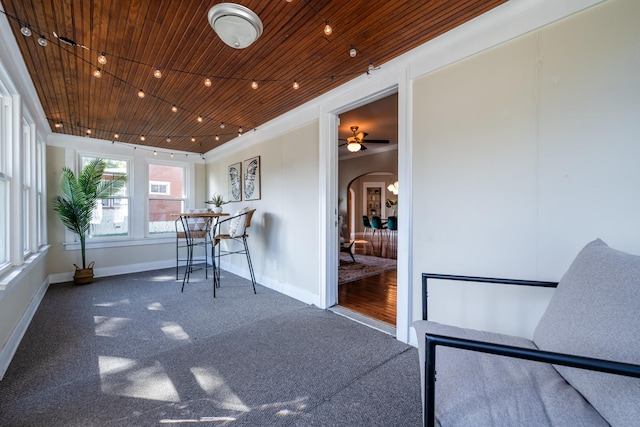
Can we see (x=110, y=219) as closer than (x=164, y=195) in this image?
Yes

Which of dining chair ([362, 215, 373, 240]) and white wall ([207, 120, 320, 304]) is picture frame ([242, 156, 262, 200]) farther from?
dining chair ([362, 215, 373, 240])

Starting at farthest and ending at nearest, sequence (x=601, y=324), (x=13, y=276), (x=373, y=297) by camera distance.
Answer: (x=373, y=297), (x=13, y=276), (x=601, y=324)

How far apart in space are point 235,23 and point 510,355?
1989 millimetres

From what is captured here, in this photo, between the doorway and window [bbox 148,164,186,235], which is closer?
the doorway

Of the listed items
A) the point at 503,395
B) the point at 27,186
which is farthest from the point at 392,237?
the point at 27,186

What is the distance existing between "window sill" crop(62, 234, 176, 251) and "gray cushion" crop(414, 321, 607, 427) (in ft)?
17.6

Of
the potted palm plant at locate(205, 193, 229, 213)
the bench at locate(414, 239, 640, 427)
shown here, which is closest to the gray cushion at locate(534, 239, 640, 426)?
the bench at locate(414, 239, 640, 427)

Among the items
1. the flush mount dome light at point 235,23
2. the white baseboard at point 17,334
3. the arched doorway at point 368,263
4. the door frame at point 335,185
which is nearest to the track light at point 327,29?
the flush mount dome light at point 235,23

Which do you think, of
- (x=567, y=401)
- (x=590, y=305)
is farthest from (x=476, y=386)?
(x=590, y=305)

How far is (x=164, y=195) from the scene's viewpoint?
206 inches

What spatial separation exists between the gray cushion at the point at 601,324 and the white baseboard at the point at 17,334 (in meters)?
3.13

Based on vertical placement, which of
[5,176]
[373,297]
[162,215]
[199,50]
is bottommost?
[373,297]

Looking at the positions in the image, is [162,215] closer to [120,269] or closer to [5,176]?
[120,269]

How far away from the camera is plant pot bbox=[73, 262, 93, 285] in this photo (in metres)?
3.96
